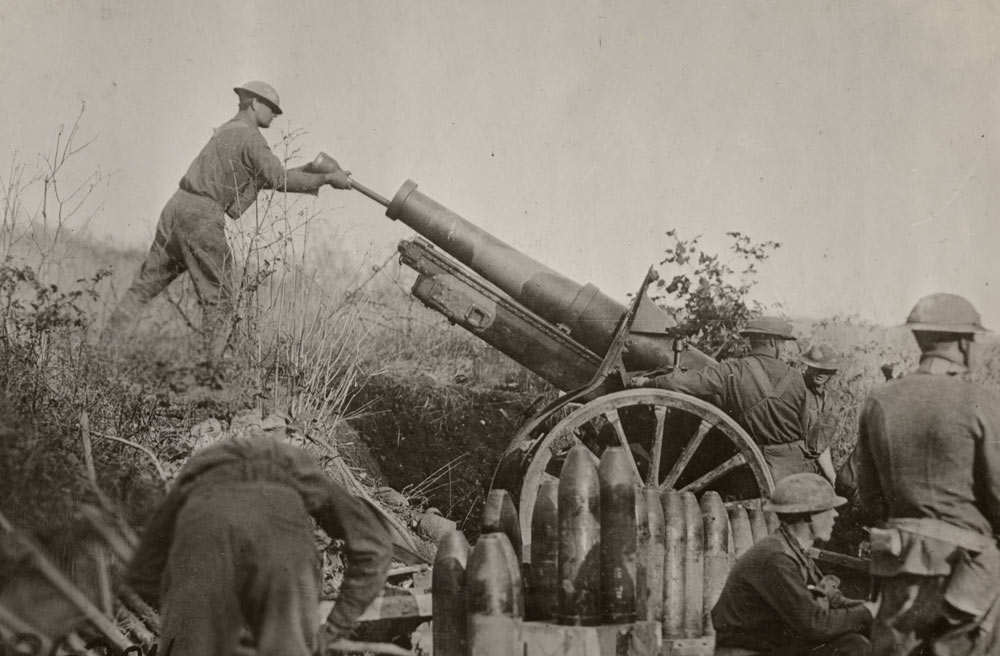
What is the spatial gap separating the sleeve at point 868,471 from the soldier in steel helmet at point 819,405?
A: 3075 millimetres

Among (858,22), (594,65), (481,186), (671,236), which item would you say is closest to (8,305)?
(481,186)

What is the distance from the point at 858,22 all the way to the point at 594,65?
2.02 meters

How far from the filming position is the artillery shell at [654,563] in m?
6.15

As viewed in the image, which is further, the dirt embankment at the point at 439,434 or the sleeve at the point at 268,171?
the dirt embankment at the point at 439,434

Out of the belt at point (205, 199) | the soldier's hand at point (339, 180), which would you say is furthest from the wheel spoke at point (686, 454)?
the belt at point (205, 199)

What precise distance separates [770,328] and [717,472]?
1.27m

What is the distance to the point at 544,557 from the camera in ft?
19.1

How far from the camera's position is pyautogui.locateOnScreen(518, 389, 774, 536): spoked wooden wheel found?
711cm

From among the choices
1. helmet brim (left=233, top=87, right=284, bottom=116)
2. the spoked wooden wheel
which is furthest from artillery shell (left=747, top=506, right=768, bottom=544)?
helmet brim (left=233, top=87, right=284, bottom=116)

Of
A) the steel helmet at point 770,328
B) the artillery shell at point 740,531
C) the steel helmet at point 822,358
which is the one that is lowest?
the artillery shell at point 740,531

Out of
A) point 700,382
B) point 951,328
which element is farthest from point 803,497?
point 700,382

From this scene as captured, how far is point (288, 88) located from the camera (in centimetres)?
768

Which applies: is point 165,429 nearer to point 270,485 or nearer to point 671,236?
point 270,485

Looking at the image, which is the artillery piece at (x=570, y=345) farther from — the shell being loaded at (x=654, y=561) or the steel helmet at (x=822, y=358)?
the steel helmet at (x=822, y=358)
